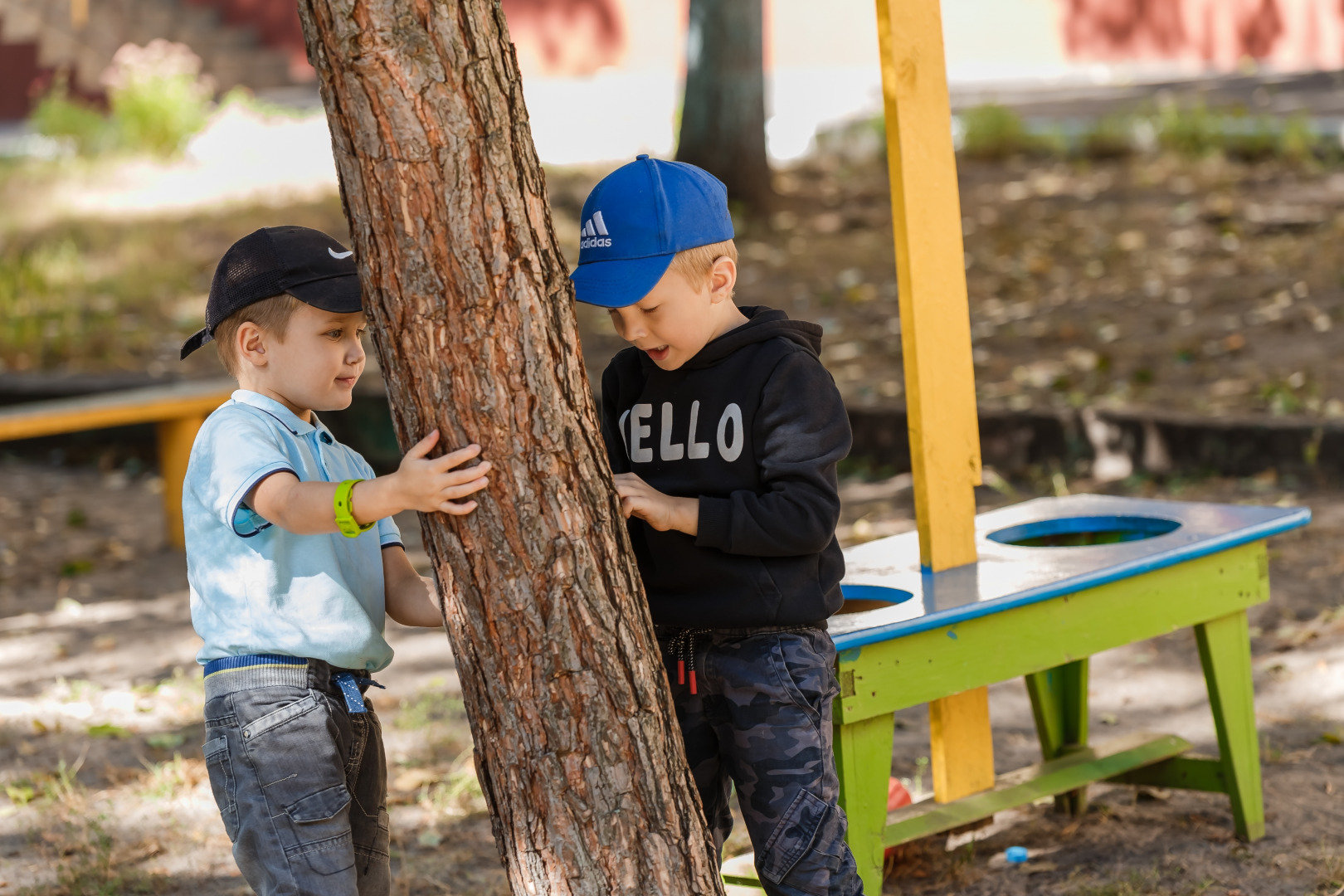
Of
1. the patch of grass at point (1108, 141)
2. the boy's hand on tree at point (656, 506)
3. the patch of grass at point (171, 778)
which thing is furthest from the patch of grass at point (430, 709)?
the patch of grass at point (1108, 141)

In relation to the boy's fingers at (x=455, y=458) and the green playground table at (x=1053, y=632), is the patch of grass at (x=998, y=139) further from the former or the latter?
the boy's fingers at (x=455, y=458)

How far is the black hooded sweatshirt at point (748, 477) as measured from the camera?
2346 mm

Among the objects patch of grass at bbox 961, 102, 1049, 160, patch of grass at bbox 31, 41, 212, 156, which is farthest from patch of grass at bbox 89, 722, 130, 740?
patch of grass at bbox 31, 41, 212, 156

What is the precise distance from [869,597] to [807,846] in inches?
32.5

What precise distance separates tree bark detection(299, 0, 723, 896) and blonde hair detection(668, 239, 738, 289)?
0.34m

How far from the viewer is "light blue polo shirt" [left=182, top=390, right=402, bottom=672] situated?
2221 millimetres

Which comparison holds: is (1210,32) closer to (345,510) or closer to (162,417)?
(162,417)

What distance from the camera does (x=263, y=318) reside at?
7.63 ft

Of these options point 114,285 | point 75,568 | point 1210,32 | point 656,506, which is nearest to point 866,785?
point 656,506

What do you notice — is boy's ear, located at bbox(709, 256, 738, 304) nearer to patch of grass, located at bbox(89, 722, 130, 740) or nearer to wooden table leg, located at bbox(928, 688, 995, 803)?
wooden table leg, located at bbox(928, 688, 995, 803)

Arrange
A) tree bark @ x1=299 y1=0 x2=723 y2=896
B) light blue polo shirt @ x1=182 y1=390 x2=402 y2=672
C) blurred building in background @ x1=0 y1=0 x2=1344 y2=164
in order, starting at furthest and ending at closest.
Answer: blurred building in background @ x1=0 y1=0 x2=1344 y2=164 < light blue polo shirt @ x1=182 y1=390 x2=402 y2=672 < tree bark @ x1=299 y1=0 x2=723 y2=896

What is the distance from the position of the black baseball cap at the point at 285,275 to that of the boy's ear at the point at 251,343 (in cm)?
4

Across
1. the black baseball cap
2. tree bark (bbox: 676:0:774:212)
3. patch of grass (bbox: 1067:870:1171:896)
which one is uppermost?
tree bark (bbox: 676:0:774:212)

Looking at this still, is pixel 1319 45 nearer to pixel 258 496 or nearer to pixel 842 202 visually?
pixel 842 202
